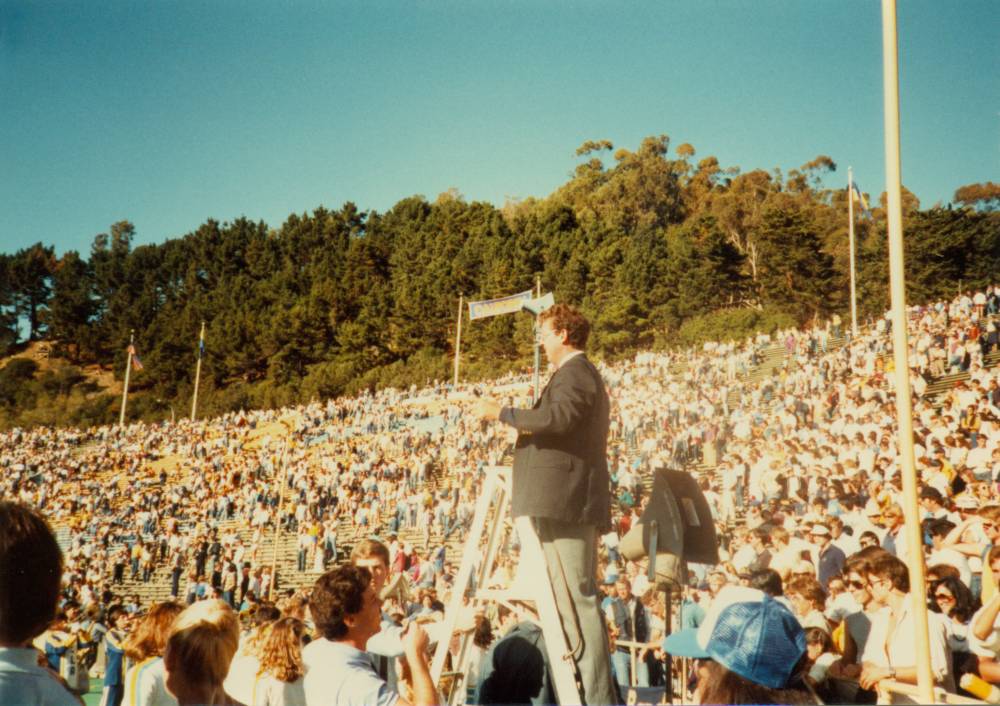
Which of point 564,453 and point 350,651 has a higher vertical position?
point 564,453

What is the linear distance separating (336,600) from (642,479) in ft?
28.4

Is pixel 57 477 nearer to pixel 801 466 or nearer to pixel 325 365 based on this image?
pixel 325 365

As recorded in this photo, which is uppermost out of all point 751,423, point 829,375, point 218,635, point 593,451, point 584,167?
point 584,167

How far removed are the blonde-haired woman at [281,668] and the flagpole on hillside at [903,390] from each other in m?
1.40

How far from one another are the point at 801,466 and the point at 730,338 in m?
5.33

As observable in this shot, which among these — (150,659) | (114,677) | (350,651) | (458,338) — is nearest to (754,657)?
(350,651)

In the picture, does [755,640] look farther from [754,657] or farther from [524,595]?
[524,595]

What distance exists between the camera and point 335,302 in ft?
47.4

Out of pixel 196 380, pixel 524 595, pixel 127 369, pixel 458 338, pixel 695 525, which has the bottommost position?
pixel 524 595

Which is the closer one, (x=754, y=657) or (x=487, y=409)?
(x=754, y=657)

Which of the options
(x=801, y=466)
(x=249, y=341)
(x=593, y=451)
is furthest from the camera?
(x=249, y=341)

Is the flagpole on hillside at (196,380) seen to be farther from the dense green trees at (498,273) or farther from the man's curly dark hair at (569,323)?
the man's curly dark hair at (569,323)

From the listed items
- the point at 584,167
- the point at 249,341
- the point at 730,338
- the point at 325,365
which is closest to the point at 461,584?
the point at 584,167

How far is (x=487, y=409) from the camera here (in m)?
1.95
